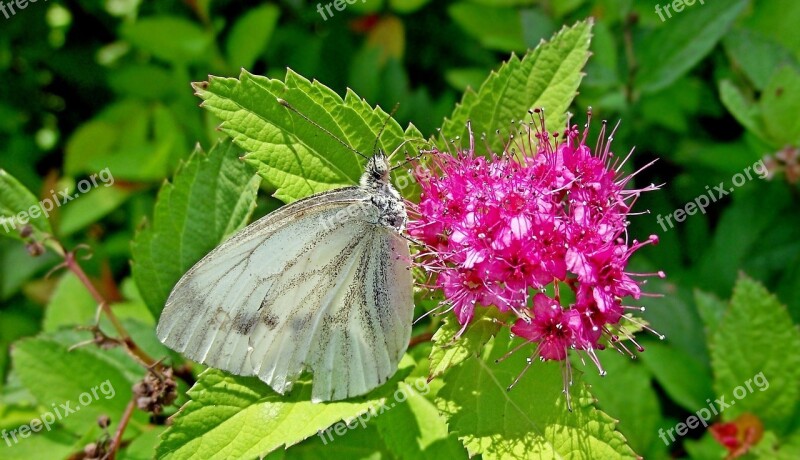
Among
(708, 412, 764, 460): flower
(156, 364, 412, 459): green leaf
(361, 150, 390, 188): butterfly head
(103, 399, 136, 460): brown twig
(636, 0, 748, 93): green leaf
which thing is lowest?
(708, 412, 764, 460): flower

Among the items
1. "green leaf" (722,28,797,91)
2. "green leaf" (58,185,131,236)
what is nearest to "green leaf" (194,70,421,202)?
"green leaf" (58,185,131,236)

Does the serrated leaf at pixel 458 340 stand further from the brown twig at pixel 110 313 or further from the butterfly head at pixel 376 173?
the brown twig at pixel 110 313

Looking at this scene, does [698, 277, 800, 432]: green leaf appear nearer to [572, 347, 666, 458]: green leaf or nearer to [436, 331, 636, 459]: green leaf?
[572, 347, 666, 458]: green leaf

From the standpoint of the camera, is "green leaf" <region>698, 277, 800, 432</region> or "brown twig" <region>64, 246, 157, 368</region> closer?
"brown twig" <region>64, 246, 157, 368</region>

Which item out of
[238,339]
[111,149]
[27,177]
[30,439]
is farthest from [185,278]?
[27,177]

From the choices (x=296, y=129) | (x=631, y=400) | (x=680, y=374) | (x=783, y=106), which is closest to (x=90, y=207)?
(x=296, y=129)

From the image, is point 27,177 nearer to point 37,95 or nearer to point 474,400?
point 37,95

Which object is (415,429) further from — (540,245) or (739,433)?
(739,433)

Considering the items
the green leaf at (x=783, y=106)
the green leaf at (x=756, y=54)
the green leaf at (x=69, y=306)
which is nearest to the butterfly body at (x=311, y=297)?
the green leaf at (x=69, y=306)
